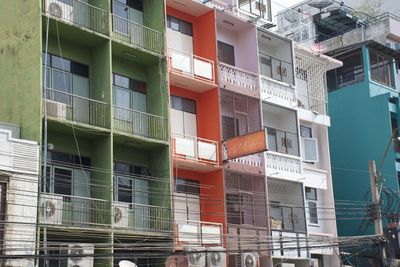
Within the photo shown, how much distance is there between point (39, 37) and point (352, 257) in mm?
19273

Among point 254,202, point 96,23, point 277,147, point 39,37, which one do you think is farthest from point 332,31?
point 39,37

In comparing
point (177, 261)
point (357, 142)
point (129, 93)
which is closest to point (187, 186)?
point (129, 93)

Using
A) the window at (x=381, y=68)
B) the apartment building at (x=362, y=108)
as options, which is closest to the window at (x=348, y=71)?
the apartment building at (x=362, y=108)

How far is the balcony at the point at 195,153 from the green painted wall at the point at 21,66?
5.84 m

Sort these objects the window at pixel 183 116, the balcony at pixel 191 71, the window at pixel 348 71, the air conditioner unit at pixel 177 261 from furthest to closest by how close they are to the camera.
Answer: the window at pixel 348 71 < the window at pixel 183 116 < the balcony at pixel 191 71 < the air conditioner unit at pixel 177 261

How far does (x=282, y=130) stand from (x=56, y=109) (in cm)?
1229

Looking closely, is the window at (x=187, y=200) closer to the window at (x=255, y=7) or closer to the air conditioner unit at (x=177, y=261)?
the air conditioner unit at (x=177, y=261)

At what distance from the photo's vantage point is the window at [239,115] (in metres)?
28.8

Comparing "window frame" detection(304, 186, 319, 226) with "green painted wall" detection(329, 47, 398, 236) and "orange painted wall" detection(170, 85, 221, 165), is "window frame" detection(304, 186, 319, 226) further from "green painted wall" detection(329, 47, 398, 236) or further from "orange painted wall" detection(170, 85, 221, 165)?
"orange painted wall" detection(170, 85, 221, 165)

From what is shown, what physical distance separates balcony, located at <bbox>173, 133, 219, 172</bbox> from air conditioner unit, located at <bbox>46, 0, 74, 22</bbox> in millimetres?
5756

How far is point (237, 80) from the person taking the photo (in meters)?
28.7

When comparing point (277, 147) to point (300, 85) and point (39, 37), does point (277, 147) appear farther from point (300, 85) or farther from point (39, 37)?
point (39, 37)

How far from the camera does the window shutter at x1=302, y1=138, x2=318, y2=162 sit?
1261 inches

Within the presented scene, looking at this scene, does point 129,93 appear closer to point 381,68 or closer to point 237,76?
point 237,76
